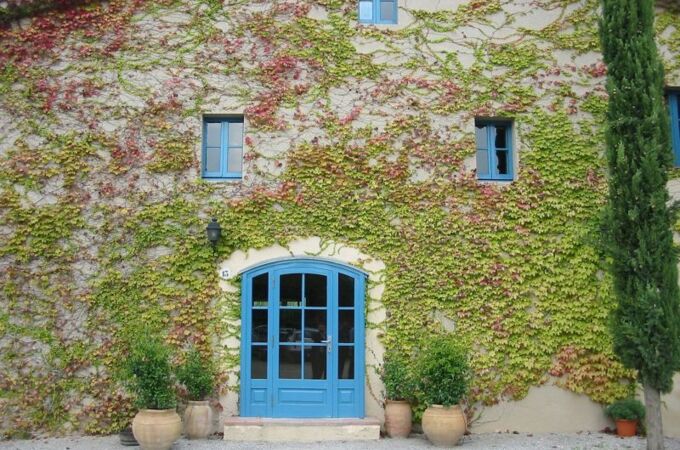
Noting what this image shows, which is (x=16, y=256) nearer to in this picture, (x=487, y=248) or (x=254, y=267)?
(x=254, y=267)

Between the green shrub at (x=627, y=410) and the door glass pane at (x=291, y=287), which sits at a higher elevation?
the door glass pane at (x=291, y=287)

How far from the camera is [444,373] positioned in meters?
7.38

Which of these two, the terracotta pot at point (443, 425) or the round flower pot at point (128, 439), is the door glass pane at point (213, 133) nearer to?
the round flower pot at point (128, 439)

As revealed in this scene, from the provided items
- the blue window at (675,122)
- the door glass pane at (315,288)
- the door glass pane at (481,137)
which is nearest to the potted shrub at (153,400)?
the door glass pane at (315,288)

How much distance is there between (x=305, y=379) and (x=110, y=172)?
3886mm

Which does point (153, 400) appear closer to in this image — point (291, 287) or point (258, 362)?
point (258, 362)

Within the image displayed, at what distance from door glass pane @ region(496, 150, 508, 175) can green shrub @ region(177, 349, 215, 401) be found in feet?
16.2

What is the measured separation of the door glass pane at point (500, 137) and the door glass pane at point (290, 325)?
3773 mm

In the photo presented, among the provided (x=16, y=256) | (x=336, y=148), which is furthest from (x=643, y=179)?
(x=16, y=256)

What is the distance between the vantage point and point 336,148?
8.55 meters

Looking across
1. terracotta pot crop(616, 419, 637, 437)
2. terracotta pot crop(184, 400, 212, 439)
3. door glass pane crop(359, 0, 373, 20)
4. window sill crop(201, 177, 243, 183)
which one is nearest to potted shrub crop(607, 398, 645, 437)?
terracotta pot crop(616, 419, 637, 437)

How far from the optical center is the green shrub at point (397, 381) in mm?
7828

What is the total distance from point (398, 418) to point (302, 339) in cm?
161

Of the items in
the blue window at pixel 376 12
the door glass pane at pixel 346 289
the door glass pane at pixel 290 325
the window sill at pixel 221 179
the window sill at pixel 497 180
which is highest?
the blue window at pixel 376 12
